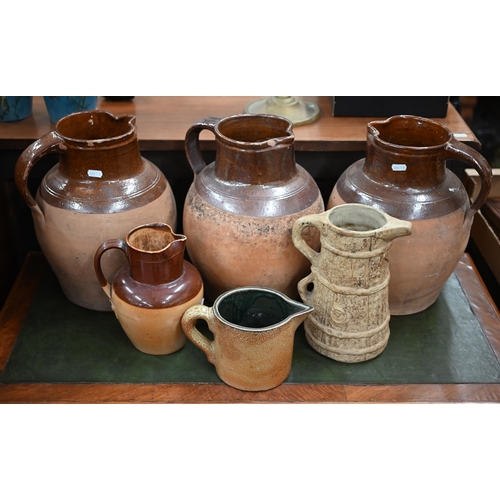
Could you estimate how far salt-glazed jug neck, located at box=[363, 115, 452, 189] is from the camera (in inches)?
59.2

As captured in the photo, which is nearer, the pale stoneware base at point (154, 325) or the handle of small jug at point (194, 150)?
the pale stoneware base at point (154, 325)

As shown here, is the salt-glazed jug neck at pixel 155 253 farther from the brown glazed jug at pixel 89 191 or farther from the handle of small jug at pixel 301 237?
the handle of small jug at pixel 301 237

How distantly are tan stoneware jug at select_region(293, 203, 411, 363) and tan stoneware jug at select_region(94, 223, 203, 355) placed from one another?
0.95 feet

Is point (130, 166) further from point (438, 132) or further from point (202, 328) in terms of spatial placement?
point (438, 132)

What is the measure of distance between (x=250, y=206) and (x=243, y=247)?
10cm

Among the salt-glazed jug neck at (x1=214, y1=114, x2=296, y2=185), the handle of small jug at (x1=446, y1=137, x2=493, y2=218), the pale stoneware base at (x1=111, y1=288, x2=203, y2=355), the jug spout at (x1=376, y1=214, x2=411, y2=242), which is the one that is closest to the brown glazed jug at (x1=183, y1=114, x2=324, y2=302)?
the salt-glazed jug neck at (x1=214, y1=114, x2=296, y2=185)

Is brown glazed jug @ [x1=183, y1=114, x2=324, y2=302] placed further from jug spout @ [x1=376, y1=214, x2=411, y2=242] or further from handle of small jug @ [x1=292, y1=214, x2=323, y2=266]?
jug spout @ [x1=376, y1=214, x2=411, y2=242]

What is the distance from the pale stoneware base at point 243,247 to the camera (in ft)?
4.93

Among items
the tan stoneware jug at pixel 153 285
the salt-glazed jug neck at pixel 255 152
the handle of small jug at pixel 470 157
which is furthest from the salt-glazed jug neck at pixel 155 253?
the handle of small jug at pixel 470 157

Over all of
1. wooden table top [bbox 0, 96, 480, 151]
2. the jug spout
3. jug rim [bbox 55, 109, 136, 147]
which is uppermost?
jug rim [bbox 55, 109, 136, 147]

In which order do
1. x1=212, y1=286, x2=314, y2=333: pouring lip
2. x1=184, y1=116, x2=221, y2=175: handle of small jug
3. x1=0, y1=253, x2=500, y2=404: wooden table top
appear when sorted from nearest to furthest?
1. x1=212, y1=286, x2=314, y2=333: pouring lip
2. x1=0, y1=253, x2=500, y2=404: wooden table top
3. x1=184, y1=116, x2=221, y2=175: handle of small jug

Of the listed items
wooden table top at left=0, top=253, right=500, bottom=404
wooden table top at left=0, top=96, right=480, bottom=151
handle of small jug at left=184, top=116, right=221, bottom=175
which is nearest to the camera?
wooden table top at left=0, top=253, right=500, bottom=404

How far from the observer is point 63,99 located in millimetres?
1867

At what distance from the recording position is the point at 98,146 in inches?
59.5
